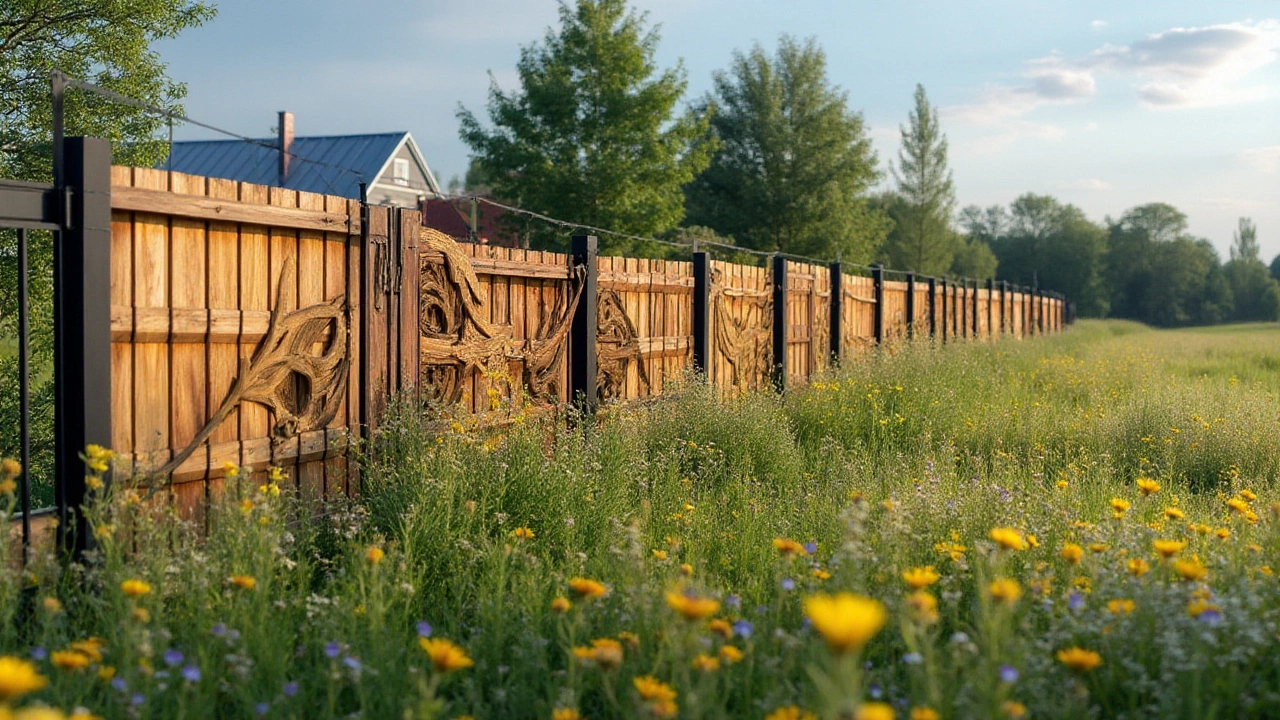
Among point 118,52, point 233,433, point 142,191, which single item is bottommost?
point 233,433

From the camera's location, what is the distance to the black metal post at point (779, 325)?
11477 millimetres

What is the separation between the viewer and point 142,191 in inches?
164

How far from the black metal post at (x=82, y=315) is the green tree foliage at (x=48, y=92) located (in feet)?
17.1

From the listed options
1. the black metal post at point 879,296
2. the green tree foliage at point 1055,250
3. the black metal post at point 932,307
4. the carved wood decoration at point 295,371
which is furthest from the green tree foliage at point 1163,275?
the carved wood decoration at point 295,371

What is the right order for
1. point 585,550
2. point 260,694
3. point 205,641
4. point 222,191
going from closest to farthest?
point 260,694
point 205,641
point 222,191
point 585,550

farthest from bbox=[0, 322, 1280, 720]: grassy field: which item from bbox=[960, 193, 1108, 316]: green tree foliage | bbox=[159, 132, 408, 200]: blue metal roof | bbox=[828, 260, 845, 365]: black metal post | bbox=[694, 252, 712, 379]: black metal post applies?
bbox=[960, 193, 1108, 316]: green tree foliage

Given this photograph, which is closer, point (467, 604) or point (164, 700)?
point (164, 700)

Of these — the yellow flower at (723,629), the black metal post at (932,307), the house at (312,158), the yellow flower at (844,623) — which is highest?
the house at (312,158)

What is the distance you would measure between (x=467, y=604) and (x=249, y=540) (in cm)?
85

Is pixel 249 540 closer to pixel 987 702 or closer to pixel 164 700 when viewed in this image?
pixel 164 700

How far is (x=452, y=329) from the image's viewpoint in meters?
6.19

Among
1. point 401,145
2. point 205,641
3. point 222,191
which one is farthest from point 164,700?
point 401,145

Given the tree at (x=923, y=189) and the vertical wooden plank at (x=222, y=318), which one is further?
the tree at (x=923, y=189)

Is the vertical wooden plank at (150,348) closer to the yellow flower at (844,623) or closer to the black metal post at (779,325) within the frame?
the yellow flower at (844,623)
